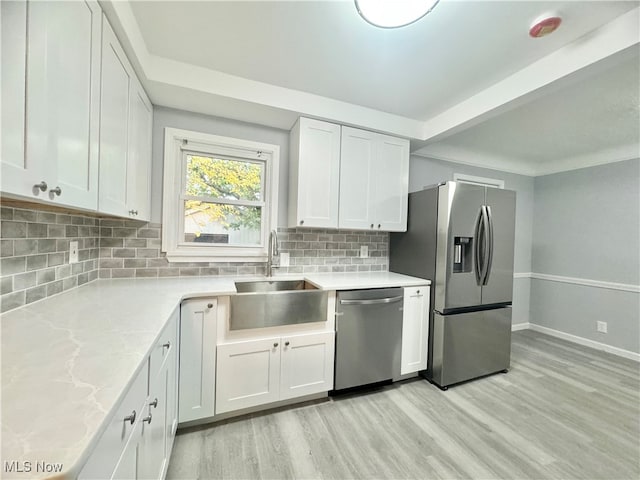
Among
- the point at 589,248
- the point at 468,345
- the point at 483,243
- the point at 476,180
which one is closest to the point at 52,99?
the point at 483,243

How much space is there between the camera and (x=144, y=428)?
2.92 feet

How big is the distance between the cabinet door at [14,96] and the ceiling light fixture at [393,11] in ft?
4.11

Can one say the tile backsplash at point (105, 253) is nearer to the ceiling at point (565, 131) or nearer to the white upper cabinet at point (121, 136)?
the white upper cabinet at point (121, 136)

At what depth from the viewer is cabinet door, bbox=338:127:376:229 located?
2342 millimetres

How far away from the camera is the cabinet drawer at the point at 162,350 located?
954 mm

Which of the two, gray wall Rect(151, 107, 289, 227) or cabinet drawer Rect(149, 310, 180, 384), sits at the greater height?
gray wall Rect(151, 107, 289, 227)

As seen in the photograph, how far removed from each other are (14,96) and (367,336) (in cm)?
222

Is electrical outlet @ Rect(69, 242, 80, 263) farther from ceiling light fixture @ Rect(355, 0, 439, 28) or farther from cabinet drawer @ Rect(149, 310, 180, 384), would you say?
ceiling light fixture @ Rect(355, 0, 439, 28)

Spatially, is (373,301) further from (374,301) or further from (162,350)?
(162,350)

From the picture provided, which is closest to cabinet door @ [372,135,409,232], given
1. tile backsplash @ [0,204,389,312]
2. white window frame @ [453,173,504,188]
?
tile backsplash @ [0,204,389,312]

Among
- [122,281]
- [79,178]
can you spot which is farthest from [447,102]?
[122,281]

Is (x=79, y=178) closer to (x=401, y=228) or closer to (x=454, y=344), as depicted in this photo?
(x=401, y=228)

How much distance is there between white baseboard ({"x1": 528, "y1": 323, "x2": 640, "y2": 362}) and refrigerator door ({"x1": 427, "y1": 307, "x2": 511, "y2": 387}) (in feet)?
5.86

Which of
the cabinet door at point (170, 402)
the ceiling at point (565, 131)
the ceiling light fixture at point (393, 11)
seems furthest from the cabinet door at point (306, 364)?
the ceiling at point (565, 131)
